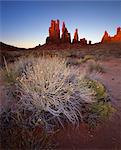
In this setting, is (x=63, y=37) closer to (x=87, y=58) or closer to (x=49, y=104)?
(x=87, y=58)

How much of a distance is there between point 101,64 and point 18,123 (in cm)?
185

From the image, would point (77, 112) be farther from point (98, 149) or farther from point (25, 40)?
point (25, 40)

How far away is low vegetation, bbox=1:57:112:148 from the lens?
2371 mm

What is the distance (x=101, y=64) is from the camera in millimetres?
3885

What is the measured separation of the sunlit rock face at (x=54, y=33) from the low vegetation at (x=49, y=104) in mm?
504

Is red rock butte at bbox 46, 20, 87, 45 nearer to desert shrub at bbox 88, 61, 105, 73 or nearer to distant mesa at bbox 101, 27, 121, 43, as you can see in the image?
distant mesa at bbox 101, 27, 121, 43

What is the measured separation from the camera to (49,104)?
2.37 meters

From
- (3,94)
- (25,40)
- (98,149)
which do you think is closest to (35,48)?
(25,40)

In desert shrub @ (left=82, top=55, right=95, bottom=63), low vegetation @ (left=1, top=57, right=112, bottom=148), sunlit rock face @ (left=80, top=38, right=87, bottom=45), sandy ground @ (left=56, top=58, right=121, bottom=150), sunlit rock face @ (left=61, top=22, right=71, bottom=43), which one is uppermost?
sunlit rock face @ (left=61, top=22, right=71, bottom=43)

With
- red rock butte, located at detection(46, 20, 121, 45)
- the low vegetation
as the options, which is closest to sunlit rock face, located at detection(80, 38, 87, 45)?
red rock butte, located at detection(46, 20, 121, 45)

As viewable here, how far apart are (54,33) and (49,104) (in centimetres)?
109

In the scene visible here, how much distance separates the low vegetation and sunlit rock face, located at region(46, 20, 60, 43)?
1.65 feet

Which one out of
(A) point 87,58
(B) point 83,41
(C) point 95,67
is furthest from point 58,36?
(C) point 95,67

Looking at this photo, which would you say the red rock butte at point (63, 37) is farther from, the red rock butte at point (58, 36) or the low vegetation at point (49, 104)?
the low vegetation at point (49, 104)
